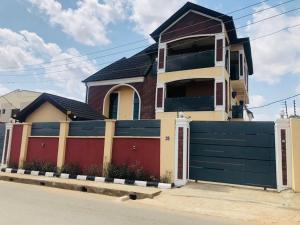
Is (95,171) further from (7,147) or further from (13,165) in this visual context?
(7,147)

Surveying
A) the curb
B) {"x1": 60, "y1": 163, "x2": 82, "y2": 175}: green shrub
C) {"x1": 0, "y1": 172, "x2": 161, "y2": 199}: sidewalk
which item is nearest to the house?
{"x1": 60, "y1": 163, "x2": 82, "y2": 175}: green shrub

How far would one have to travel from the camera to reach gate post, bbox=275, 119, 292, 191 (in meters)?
9.56

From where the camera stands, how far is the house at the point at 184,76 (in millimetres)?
16828

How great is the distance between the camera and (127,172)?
38.2 ft

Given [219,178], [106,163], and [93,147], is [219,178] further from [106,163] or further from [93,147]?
[93,147]

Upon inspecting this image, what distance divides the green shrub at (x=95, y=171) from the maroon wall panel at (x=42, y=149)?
2.52 meters

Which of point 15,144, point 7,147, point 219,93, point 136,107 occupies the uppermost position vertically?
point 219,93

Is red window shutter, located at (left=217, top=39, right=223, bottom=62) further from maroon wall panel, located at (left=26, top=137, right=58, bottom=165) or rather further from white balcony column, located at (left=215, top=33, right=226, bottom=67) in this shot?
maroon wall panel, located at (left=26, top=137, right=58, bottom=165)

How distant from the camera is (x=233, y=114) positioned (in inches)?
758

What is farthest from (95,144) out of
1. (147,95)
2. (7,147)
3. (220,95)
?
(147,95)

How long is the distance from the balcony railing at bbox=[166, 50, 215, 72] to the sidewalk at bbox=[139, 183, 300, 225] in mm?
8996

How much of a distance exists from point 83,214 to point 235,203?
13.8 feet

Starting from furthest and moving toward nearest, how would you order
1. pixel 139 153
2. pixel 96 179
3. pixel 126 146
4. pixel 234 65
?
pixel 234 65, pixel 126 146, pixel 96 179, pixel 139 153

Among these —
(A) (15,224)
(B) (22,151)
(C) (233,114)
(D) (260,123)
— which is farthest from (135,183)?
(C) (233,114)
